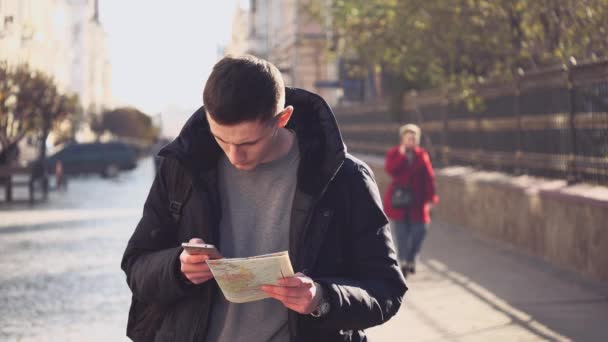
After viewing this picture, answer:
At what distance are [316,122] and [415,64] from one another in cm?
1845

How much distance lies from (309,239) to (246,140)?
13.2 inches

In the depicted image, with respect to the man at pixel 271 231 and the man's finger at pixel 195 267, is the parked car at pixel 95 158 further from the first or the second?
the man's finger at pixel 195 267

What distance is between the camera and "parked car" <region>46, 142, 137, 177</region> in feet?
153

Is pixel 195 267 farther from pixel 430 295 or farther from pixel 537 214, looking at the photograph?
pixel 537 214

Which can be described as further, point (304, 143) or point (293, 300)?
point (304, 143)

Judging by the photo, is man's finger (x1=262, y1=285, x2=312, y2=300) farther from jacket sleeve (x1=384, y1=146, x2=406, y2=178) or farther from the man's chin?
jacket sleeve (x1=384, y1=146, x2=406, y2=178)

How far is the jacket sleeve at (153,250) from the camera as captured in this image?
10.8 ft

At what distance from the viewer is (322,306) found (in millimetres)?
3111

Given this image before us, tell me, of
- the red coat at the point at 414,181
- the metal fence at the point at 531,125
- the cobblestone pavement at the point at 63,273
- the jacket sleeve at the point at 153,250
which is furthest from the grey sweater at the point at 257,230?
the red coat at the point at 414,181

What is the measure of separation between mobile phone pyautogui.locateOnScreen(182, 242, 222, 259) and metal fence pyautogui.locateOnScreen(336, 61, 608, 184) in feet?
30.9

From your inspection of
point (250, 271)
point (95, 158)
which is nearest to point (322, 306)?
point (250, 271)

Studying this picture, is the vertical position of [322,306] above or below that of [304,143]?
below

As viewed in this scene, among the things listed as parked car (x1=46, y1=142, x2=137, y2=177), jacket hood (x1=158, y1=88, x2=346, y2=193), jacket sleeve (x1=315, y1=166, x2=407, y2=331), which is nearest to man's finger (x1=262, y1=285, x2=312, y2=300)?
jacket sleeve (x1=315, y1=166, x2=407, y2=331)

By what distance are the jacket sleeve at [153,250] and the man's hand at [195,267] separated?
0.13 m
